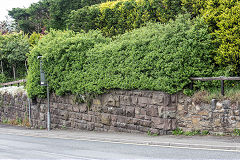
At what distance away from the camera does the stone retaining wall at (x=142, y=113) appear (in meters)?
11.6

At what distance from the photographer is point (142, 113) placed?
13719 millimetres

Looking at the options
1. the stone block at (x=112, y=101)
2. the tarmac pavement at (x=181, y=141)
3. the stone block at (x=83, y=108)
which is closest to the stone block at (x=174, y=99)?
the tarmac pavement at (x=181, y=141)

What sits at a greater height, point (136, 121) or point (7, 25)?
point (7, 25)

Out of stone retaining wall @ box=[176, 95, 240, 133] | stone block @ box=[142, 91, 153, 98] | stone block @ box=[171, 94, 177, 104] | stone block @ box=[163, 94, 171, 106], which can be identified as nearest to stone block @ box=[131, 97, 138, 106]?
stone block @ box=[142, 91, 153, 98]

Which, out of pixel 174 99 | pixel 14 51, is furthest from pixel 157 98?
pixel 14 51

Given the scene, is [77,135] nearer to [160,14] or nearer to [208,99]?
[208,99]

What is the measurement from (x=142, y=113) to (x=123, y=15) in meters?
8.18

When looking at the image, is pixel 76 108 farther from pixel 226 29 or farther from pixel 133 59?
pixel 226 29

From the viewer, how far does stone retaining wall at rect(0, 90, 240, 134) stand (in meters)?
11.6

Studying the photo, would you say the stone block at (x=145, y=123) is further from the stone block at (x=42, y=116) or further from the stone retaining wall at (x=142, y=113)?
the stone block at (x=42, y=116)

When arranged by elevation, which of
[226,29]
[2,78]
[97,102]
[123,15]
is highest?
[123,15]

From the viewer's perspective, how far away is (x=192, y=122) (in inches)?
481

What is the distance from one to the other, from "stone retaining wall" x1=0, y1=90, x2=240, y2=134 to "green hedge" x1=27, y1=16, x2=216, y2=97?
0.49 m

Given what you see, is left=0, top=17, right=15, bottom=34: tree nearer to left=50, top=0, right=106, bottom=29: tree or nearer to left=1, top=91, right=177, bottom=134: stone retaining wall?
left=50, top=0, right=106, bottom=29: tree
